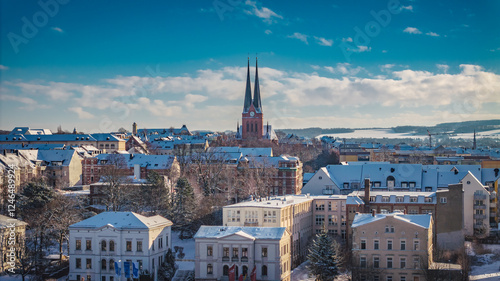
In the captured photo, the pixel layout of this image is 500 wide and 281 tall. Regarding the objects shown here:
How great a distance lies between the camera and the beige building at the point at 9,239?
57344 mm

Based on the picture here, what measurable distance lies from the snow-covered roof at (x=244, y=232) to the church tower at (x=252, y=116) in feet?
330

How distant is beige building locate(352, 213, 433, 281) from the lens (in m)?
53.3

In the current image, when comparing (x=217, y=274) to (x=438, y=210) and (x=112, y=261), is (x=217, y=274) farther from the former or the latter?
(x=438, y=210)

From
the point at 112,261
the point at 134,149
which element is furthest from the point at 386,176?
the point at 134,149

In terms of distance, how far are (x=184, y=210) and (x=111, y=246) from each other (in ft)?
52.1

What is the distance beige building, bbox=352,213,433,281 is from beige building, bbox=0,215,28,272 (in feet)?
96.9

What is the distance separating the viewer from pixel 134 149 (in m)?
138

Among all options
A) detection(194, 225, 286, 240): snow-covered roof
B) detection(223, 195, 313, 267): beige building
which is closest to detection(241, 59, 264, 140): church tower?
detection(223, 195, 313, 267): beige building

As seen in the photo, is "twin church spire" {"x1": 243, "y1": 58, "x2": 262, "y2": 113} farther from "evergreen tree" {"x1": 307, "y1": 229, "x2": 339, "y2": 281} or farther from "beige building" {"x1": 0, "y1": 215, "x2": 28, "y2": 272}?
"evergreen tree" {"x1": 307, "y1": 229, "x2": 339, "y2": 281}

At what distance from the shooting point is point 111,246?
56094 millimetres

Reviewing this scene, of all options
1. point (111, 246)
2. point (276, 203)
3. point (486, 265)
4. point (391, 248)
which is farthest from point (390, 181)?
point (111, 246)

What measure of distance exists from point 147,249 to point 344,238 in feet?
Answer: 71.0

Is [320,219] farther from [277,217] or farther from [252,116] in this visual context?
[252,116]

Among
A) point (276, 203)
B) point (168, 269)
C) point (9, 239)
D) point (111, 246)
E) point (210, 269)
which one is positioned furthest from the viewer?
point (276, 203)
